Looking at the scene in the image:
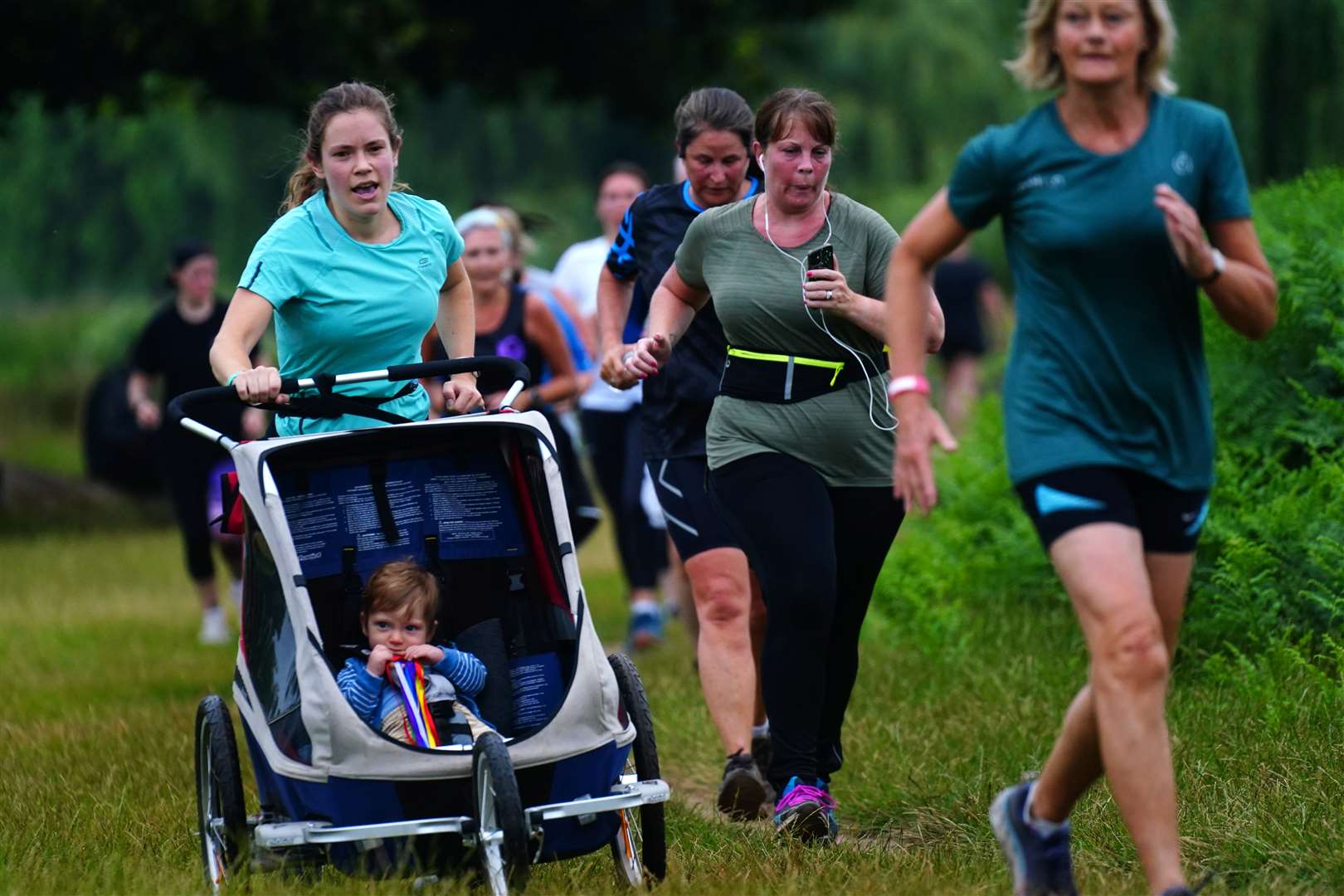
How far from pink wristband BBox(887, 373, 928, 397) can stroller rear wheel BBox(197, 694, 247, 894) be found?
197 centimetres

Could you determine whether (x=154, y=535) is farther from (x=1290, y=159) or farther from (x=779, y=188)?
(x=779, y=188)

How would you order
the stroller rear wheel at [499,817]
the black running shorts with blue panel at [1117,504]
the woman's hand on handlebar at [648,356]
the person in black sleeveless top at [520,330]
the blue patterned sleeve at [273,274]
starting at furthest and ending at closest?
→ the person in black sleeveless top at [520,330]
the woman's hand on handlebar at [648,356]
the blue patterned sleeve at [273,274]
the stroller rear wheel at [499,817]
the black running shorts with blue panel at [1117,504]

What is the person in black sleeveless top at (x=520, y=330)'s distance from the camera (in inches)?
388

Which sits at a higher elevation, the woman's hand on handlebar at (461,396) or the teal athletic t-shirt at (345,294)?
the teal athletic t-shirt at (345,294)

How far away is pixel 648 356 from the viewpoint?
625cm

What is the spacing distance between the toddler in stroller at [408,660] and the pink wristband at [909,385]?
4.68 ft

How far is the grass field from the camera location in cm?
543

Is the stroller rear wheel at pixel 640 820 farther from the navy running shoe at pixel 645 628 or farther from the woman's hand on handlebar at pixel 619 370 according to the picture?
the navy running shoe at pixel 645 628

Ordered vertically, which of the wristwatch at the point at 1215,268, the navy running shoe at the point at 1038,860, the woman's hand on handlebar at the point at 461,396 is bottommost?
the navy running shoe at the point at 1038,860

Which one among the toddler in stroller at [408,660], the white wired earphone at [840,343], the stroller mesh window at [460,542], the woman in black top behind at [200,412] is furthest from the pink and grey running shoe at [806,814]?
the woman in black top behind at [200,412]

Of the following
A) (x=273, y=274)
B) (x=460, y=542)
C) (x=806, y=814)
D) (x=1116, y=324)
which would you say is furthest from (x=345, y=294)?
(x=1116, y=324)

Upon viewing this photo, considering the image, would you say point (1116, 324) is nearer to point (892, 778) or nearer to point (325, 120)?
point (325, 120)

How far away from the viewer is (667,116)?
2291 cm

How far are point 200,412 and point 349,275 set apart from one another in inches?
284
